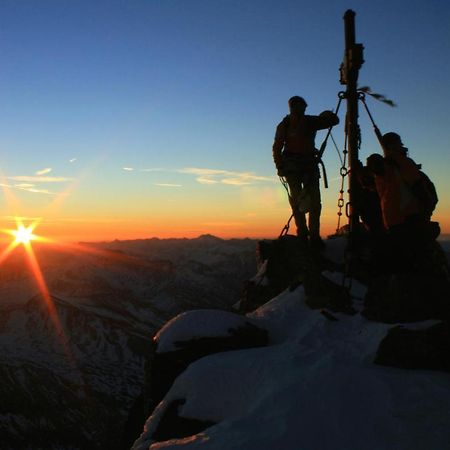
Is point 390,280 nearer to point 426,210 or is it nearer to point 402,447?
point 426,210

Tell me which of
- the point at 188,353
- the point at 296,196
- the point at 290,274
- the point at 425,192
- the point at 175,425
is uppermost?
the point at 296,196

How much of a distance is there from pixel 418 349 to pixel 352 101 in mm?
6520

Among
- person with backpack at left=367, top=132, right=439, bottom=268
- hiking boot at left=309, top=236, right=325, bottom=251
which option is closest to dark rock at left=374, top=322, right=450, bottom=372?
person with backpack at left=367, top=132, right=439, bottom=268

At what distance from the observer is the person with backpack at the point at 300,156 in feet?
43.6

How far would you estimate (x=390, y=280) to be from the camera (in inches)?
386

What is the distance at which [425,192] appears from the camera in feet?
30.5

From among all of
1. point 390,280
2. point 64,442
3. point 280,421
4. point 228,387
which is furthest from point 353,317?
point 64,442

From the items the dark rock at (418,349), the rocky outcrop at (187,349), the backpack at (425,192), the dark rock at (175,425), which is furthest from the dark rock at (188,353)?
the backpack at (425,192)

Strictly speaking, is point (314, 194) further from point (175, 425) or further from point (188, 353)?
point (175, 425)

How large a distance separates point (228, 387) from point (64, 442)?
18055 centimetres

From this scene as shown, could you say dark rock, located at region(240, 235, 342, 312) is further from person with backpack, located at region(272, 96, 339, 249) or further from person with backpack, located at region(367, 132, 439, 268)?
person with backpack, located at region(367, 132, 439, 268)

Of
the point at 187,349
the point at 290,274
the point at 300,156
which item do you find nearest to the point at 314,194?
the point at 300,156

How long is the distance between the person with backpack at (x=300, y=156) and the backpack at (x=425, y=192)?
433 centimetres

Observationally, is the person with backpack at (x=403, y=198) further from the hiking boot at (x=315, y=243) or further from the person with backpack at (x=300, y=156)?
the hiking boot at (x=315, y=243)
